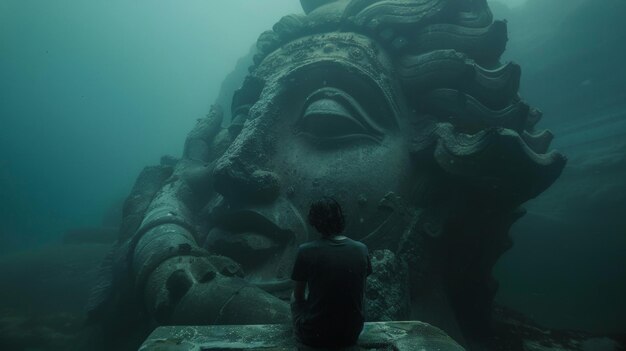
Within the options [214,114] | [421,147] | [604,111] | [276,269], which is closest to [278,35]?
[214,114]

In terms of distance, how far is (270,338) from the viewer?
5.54ft

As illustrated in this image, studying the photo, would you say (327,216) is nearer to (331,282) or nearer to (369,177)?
(331,282)

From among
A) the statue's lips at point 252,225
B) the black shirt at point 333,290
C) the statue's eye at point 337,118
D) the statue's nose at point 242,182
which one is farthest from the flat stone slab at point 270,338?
the statue's eye at point 337,118

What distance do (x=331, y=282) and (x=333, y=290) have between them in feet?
0.12

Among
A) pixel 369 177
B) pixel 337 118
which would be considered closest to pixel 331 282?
pixel 369 177

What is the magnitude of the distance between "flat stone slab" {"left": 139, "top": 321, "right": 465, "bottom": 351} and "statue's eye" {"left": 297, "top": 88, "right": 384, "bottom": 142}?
2222 millimetres

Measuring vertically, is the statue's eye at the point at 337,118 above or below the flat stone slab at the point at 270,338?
above

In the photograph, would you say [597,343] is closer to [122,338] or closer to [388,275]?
[388,275]

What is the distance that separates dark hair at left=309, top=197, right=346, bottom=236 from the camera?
155cm

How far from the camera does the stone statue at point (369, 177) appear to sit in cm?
291

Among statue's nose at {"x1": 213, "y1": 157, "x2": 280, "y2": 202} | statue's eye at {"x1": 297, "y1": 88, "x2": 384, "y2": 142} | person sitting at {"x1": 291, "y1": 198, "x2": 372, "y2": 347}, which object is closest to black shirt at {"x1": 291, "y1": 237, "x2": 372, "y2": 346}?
person sitting at {"x1": 291, "y1": 198, "x2": 372, "y2": 347}

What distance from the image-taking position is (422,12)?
165 inches

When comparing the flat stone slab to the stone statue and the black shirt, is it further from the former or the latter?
the stone statue

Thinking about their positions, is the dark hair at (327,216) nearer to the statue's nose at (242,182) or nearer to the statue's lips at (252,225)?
the statue's lips at (252,225)
